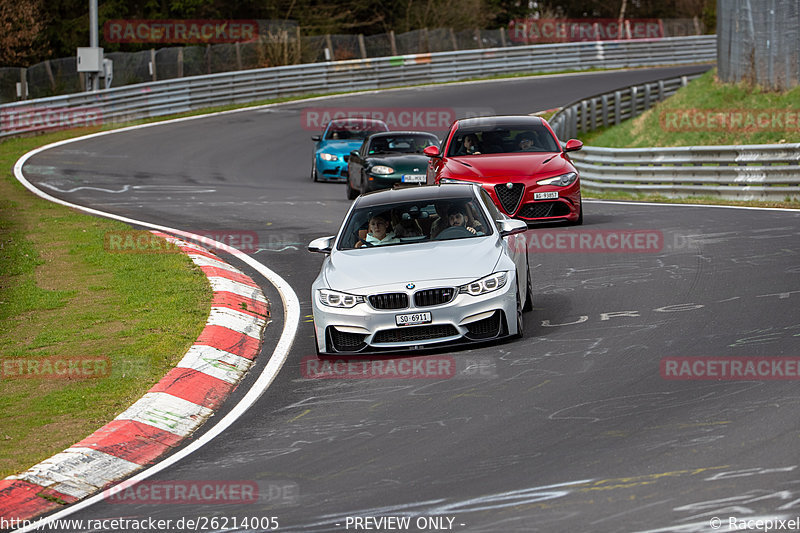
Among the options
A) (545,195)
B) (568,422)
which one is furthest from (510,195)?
(568,422)

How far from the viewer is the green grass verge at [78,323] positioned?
819cm

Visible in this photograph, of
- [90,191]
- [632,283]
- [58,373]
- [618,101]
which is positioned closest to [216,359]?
[58,373]

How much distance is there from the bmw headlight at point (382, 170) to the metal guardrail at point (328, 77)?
17.5m

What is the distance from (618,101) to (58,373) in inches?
1247

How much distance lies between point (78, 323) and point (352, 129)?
683 inches

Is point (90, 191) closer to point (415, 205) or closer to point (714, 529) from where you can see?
point (415, 205)

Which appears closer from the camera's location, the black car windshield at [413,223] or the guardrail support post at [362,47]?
the black car windshield at [413,223]

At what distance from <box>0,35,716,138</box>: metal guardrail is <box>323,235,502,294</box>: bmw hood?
27696 mm

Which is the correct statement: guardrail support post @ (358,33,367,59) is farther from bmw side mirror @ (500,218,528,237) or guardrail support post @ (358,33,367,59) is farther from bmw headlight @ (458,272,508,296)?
bmw headlight @ (458,272,508,296)

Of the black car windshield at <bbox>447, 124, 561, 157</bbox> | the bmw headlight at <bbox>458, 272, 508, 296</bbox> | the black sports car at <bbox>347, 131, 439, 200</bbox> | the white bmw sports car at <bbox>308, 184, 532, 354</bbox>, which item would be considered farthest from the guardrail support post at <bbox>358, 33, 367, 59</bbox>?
the bmw headlight at <bbox>458, 272, 508, 296</bbox>

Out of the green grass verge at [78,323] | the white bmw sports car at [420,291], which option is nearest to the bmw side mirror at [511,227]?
the white bmw sports car at [420,291]

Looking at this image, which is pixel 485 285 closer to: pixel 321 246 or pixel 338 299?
pixel 338 299

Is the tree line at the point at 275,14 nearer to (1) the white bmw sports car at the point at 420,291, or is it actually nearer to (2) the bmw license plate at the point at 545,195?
(2) the bmw license plate at the point at 545,195

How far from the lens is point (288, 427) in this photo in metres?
7.79
